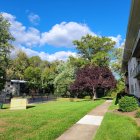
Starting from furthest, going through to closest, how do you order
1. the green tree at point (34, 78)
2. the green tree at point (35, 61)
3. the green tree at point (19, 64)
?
the green tree at point (35, 61), the green tree at point (19, 64), the green tree at point (34, 78)

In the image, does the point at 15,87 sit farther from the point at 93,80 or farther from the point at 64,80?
the point at 93,80

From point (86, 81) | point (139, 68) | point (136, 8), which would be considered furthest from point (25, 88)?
point (136, 8)

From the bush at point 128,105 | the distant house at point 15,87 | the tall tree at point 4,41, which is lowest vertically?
the bush at point 128,105

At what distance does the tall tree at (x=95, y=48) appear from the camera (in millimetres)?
55688

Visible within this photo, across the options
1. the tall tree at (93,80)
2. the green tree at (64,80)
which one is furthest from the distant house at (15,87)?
the tall tree at (93,80)

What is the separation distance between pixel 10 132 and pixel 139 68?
16.5 metres

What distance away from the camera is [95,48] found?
56.2 m

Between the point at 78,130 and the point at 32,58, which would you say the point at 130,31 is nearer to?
the point at 78,130

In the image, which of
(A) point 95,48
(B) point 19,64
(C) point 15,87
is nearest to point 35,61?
(B) point 19,64

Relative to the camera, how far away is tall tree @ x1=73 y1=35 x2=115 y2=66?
55.7m

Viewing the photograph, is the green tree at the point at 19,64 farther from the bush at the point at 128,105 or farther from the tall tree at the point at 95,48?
the bush at the point at 128,105

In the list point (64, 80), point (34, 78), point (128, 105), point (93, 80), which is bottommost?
point (128, 105)

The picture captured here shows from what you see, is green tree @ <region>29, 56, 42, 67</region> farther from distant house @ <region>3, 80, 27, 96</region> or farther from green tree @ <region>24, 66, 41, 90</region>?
green tree @ <region>24, 66, 41, 90</region>

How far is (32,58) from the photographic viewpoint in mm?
89812
